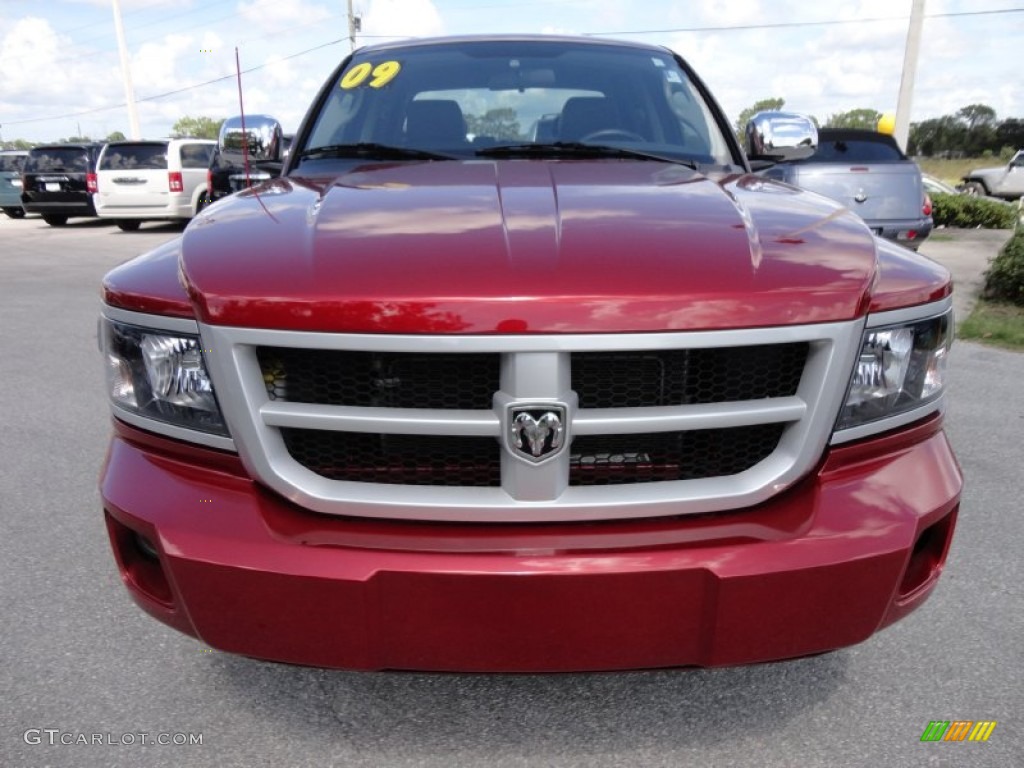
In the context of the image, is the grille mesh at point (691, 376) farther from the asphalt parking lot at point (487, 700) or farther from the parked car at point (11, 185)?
the parked car at point (11, 185)

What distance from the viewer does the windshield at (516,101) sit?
2854 mm

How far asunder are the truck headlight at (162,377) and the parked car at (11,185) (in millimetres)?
20859

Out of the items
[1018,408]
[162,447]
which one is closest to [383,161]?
[162,447]

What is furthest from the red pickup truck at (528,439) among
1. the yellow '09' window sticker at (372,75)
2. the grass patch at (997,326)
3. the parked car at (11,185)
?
the parked car at (11,185)

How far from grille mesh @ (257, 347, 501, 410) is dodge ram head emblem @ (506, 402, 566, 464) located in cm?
9

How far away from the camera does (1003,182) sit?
78.5 ft

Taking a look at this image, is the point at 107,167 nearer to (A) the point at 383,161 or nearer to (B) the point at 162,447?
(A) the point at 383,161

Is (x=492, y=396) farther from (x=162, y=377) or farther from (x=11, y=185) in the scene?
(x=11, y=185)

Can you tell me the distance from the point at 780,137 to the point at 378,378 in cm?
230

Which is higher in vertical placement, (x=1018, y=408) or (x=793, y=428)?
(x=793, y=428)

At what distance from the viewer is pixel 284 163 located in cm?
302

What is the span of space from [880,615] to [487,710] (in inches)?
37.6

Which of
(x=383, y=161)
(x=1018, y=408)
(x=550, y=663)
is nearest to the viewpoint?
(x=550, y=663)

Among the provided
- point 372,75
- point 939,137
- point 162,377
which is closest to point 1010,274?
point 372,75
